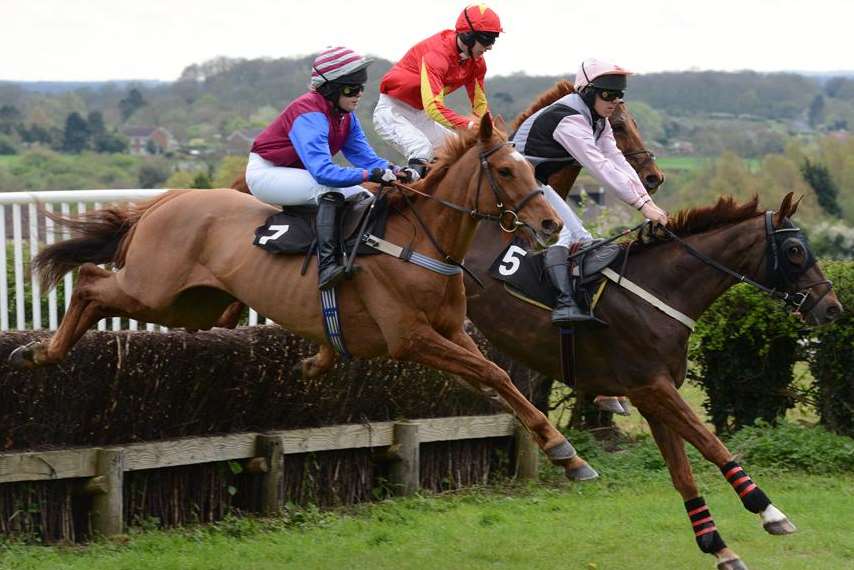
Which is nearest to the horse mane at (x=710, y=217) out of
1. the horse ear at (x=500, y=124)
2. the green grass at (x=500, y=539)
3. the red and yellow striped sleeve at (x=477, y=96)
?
the horse ear at (x=500, y=124)

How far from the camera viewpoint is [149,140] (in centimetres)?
5606

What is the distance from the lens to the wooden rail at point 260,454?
6.85 metres

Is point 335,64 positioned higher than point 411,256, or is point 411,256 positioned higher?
point 335,64

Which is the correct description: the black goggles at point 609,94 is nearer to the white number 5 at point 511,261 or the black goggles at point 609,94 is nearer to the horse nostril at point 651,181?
the horse nostril at point 651,181

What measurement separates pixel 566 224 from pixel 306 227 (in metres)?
1.59

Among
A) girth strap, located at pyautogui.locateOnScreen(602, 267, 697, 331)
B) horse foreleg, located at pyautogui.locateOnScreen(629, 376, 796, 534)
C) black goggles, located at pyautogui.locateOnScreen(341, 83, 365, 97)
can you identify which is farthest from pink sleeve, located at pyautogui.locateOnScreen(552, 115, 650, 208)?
black goggles, located at pyautogui.locateOnScreen(341, 83, 365, 97)

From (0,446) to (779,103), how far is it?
92.8 m

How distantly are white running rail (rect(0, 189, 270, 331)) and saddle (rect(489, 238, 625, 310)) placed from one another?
2403 mm

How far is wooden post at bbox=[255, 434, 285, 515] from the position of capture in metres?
7.68

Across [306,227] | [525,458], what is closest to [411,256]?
[306,227]

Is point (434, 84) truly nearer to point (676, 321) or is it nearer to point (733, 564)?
point (676, 321)

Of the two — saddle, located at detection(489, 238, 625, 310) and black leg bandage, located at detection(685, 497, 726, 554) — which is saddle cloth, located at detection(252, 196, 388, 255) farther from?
black leg bandage, located at detection(685, 497, 726, 554)

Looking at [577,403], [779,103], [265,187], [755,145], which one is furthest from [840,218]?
[265,187]

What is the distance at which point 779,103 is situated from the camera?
94188 millimetres
